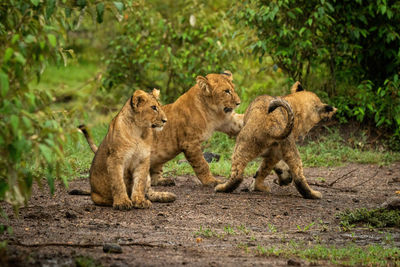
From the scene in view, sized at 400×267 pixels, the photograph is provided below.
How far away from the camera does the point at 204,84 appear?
714 centimetres

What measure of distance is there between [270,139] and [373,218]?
1.35 m

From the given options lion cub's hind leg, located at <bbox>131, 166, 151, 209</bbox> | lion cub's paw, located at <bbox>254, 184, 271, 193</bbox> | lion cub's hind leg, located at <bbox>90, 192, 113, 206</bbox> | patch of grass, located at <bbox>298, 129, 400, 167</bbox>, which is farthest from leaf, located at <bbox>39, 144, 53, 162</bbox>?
patch of grass, located at <bbox>298, 129, 400, 167</bbox>

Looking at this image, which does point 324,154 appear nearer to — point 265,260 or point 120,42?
point 120,42

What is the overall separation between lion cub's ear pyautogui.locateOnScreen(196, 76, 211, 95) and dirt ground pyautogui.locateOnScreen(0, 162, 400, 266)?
1102mm

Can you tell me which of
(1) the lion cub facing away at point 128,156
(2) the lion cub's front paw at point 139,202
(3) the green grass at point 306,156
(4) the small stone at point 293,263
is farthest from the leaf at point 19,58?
(3) the green grass at point 306,156

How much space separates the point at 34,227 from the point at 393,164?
5.40 meters

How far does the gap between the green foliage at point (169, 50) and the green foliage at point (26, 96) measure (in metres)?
6.30

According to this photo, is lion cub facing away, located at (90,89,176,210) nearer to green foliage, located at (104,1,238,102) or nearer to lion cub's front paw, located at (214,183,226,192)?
lion cub's front paw, located at (214,183,226,192)

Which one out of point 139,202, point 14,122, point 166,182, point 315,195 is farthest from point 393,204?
point 14,122

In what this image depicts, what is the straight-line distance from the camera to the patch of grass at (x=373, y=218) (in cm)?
516

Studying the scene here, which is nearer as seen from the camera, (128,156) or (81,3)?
(81,3)

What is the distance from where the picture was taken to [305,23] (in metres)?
9.19

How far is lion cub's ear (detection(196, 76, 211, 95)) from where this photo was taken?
23.4 feet

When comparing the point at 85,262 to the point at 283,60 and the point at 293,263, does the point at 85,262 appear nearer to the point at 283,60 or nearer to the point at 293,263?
the point at 293,263
